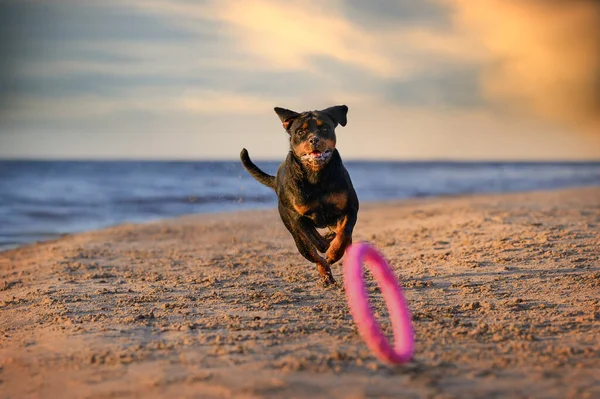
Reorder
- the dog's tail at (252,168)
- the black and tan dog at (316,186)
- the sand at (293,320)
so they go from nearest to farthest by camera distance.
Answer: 1. the sand at (293,320)
2. the black and tan dog at (316,186)
3. the dog's tail at (252,168)

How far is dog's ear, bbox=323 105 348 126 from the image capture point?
6.25 meters

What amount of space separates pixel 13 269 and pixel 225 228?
472 cm

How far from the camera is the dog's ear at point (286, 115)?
6266mm

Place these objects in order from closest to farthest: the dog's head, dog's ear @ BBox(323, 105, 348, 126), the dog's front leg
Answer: the dog's head < the dog's front leg < dog's ear @ BBox(323, 105, 348, 126)

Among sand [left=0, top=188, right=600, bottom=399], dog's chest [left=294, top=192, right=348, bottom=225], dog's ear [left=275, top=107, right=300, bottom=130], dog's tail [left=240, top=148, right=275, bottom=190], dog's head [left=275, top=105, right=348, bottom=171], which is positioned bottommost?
sand [left=0, top=188, right=600, bottom=399]

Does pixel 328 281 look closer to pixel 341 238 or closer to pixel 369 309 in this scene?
pixel 341 238

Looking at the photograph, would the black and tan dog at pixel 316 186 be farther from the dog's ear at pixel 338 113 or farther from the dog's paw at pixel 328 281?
the dog's paw at pixel 328 281

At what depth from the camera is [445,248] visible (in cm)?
821

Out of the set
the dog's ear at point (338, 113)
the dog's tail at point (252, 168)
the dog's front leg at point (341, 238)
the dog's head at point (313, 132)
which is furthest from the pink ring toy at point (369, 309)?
the dog's tail at point (252, 168)

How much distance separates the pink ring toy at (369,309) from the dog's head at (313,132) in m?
1.66

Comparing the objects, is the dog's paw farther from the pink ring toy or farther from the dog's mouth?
the pink ring toy

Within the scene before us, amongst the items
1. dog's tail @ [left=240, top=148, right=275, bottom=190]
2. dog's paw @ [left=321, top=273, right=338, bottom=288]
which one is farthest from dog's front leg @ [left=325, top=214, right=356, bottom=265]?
dog's tail @ [left=240, top=148, right=275, bottom=190]

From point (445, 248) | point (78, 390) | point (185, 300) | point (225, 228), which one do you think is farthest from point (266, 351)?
point (225, 228)

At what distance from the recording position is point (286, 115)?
6.28 metres
